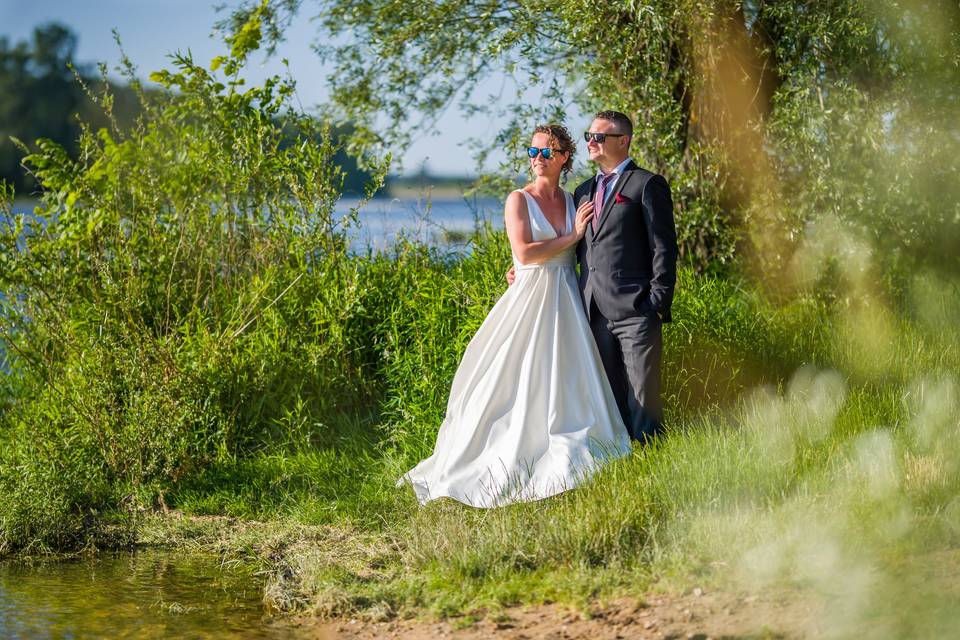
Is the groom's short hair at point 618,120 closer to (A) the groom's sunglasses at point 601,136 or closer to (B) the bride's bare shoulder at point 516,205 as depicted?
(A) the groom's sunglasses at point 601,136

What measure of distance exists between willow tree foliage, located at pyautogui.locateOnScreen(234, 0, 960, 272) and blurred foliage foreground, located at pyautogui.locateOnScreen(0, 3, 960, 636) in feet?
1.55

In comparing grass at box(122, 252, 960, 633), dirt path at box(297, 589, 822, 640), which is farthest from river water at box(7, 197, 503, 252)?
dirt path at box(297, 589, 822, 640)

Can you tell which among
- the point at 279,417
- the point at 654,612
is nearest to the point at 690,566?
the point at 654,612

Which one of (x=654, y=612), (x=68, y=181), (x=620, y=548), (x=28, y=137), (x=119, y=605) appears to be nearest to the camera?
(x=654, y=612)

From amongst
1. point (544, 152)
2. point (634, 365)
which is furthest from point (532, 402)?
point (544, 152)

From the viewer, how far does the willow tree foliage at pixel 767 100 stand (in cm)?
805

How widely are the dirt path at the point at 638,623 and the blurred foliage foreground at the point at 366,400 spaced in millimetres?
152

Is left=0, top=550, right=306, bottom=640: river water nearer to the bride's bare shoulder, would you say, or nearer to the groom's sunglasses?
the bride's bare shoulder

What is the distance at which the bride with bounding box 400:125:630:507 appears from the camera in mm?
5812

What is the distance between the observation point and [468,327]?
293 inches

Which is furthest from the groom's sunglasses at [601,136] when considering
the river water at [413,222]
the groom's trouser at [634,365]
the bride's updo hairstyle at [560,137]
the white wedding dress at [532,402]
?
the river water at [413,222]

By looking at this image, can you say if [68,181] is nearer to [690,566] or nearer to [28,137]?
[690,566]

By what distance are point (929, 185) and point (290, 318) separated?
5.16 metres

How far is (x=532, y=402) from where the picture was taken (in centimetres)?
594
